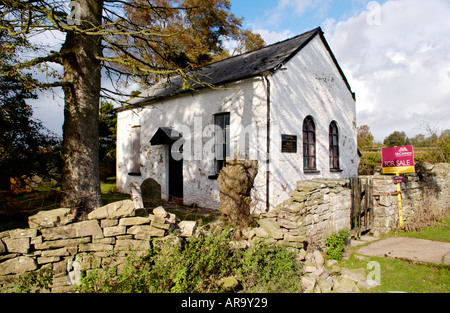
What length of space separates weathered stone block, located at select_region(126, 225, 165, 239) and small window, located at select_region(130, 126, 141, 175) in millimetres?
8594

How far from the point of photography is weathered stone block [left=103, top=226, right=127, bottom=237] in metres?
4.43

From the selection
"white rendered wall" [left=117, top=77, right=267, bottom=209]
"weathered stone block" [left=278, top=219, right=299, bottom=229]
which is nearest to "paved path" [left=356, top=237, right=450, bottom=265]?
"weathered stone block" [left=278, top=219, right=299, bottom=229]

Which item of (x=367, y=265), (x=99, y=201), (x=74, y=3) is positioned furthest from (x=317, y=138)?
(x=74, y=3)

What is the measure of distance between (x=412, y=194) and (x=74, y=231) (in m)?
10.4

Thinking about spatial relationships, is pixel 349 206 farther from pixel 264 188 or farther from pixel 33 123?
pixel 33 123

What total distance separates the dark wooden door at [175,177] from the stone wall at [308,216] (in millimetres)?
5269

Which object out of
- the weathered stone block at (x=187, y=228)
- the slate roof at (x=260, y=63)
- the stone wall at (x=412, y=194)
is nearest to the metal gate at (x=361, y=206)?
the stone wall at (x=412, y=194)

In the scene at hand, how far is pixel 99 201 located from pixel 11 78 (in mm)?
2917

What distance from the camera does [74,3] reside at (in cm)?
578

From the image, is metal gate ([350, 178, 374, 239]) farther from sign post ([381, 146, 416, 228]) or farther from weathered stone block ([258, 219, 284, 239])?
weathered stone block ([258, 219, 284, 239])

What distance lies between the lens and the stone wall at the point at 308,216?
569 centimetres

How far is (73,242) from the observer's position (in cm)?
427

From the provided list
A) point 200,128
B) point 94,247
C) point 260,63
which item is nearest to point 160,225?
point 94,247
